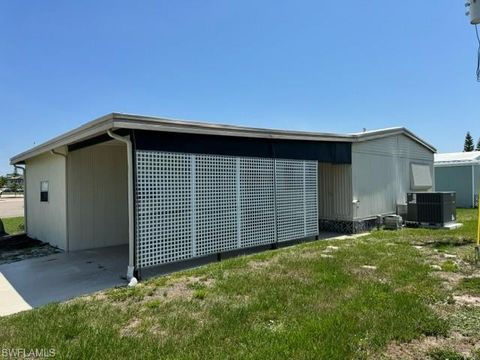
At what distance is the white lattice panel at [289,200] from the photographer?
8.69 m

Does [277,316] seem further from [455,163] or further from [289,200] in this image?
[455,163]

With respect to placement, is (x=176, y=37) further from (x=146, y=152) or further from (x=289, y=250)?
(x=289, y=250)

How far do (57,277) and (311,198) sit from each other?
6.18 meters

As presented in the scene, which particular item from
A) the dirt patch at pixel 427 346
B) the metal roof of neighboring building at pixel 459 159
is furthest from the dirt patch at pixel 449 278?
the metal roof of neighboring building at pixel 459 159

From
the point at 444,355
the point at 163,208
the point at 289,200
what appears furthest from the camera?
the point at 289,200

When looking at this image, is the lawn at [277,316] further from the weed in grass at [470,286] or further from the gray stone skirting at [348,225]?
the gray stone skirting at [348,225]

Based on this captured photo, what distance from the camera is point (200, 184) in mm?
7051

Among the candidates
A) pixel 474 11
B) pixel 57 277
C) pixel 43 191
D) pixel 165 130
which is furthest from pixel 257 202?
pixel 43 191

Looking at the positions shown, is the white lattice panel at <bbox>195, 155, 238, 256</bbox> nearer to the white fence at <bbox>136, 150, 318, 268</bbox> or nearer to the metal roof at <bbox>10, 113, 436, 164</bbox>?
the white fence at <bbox>136, 150, 318, 268</bbox>

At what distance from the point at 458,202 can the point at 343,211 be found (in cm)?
1296

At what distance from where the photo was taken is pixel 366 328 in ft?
12.3

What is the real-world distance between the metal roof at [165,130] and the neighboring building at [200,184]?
22 mm

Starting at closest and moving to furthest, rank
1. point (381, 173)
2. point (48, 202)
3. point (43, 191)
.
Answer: point (48, 202)
point (43, 191)
point (381, 173)

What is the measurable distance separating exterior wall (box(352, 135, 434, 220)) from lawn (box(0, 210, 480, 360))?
4713 mm
